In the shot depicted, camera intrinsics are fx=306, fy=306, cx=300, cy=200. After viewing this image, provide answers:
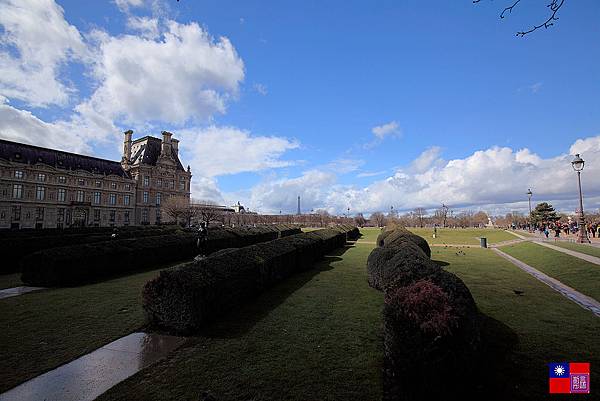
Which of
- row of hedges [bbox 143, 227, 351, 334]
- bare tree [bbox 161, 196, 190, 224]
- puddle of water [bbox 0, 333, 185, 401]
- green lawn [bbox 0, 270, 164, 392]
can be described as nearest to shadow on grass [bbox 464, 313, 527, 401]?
puddle of water [bbox 0, 333, 185, 401]

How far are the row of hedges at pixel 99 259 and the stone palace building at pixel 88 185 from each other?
179 ft

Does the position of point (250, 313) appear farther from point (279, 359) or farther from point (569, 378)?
point (569, 378)

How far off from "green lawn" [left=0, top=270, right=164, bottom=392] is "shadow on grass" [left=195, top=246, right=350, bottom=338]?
1644 millimetres

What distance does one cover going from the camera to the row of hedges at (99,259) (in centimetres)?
1006

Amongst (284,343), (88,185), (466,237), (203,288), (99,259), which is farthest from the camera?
(88,185)

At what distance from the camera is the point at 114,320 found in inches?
261

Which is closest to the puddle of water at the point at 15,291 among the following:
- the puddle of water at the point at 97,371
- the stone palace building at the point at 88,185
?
the puddle of water at the point at 97,371

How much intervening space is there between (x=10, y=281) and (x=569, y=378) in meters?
15.9

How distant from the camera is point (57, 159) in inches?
2333

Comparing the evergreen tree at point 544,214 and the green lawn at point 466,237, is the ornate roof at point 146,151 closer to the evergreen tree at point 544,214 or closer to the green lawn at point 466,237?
the green lawn at point 466,237

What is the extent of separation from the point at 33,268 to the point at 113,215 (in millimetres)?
65726

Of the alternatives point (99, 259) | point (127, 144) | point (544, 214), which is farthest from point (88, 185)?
point (544, 214)

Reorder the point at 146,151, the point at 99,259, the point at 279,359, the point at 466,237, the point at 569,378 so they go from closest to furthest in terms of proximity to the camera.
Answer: the point at 569,378
the point at 279,359
the point at 99,259
the point at 466,237
the point at 146,151

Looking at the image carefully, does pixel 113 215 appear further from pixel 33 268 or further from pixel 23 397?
pixel 23 397
